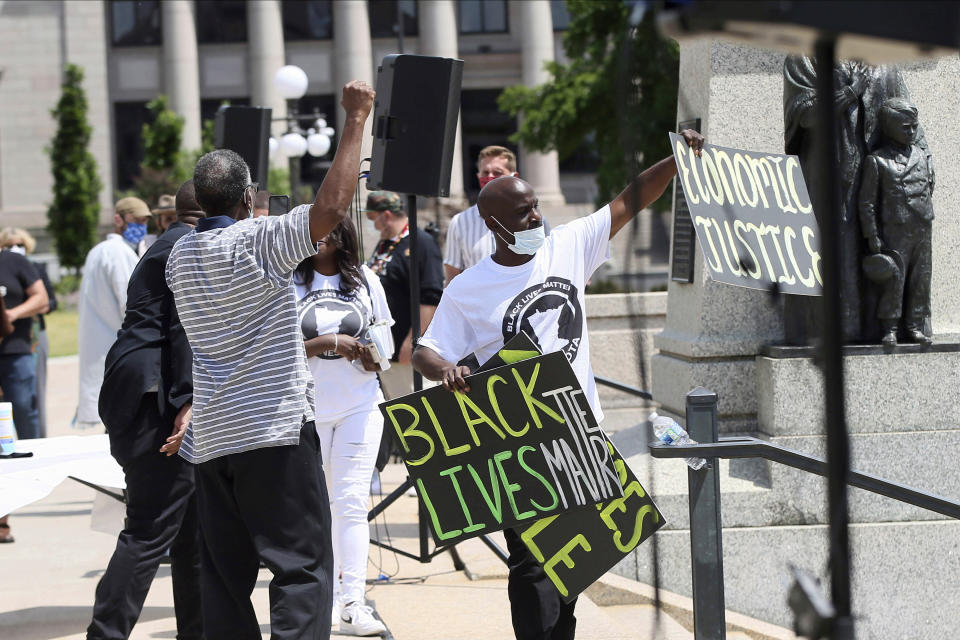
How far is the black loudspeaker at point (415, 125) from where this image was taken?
20.6ft

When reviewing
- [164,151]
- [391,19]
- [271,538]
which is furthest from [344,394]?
[391,19]

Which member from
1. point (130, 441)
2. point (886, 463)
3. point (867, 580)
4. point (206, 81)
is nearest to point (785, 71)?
point (886, 463)

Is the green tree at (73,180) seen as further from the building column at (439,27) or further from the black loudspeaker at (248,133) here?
the black loudspeaker at (248,133)

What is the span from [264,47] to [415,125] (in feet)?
145

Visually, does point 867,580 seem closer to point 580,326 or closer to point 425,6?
point 580,326

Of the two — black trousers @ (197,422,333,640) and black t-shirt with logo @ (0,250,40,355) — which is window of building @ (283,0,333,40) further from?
black trousers @ (197,422,333,640)

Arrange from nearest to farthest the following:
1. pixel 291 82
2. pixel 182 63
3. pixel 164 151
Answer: pixel 291 82 → pixel 164 151 → pixel 182 63

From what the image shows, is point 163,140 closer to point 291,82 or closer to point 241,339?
point 291,82

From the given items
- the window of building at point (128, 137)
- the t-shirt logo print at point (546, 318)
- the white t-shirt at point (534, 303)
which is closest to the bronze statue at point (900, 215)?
the white t-shirt at point (534, 303)

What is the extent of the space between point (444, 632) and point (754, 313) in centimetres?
272

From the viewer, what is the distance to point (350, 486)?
17.5 feet

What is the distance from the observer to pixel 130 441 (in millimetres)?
4633

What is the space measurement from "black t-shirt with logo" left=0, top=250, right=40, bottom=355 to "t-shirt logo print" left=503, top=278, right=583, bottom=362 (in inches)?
236

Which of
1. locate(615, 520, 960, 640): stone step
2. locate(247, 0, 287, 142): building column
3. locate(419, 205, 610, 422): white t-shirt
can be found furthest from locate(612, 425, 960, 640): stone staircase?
locate(247, 0, 287, 142): building column
